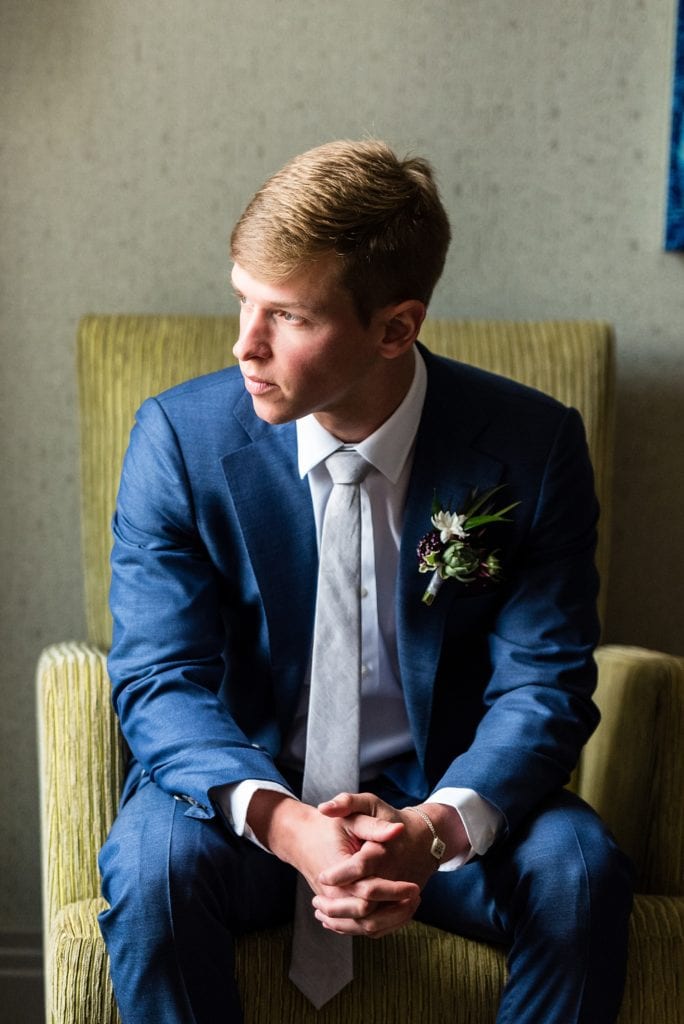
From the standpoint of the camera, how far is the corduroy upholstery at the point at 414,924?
1.49 meters

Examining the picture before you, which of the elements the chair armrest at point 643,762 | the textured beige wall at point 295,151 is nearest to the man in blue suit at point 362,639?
the chair armrest at point 643,762

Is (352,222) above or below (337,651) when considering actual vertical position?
above

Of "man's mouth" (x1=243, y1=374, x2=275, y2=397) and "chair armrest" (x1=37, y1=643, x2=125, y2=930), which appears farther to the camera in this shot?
"chair armrest" (x1=37, y1=643, x2=125, y2=930)

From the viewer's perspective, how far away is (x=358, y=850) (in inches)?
57.0

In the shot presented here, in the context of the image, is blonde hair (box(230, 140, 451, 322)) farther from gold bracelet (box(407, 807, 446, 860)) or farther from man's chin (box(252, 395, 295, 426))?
gold bracelet (box(407, 807, 446, 860))

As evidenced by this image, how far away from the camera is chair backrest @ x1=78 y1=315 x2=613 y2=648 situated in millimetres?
1988

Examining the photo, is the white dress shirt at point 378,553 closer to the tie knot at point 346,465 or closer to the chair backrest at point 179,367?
the tie knot at point 346,465

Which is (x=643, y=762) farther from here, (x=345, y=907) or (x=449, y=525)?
(x=345, y=907)

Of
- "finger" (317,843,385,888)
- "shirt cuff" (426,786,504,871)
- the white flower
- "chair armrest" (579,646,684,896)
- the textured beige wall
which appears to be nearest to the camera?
"finger" (317,843,385,888)

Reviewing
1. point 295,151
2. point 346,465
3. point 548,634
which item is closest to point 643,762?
point 548,634

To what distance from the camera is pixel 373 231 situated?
1.48 metres

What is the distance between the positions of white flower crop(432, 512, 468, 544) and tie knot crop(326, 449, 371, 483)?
0.39ft

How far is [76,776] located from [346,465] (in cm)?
56

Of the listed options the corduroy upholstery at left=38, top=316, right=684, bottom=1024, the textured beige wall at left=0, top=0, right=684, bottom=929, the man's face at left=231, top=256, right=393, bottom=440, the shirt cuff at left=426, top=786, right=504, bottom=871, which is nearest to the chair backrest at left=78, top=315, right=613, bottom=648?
the corduroy upholstery at left=38, top=316, right=684, bottom=1024
